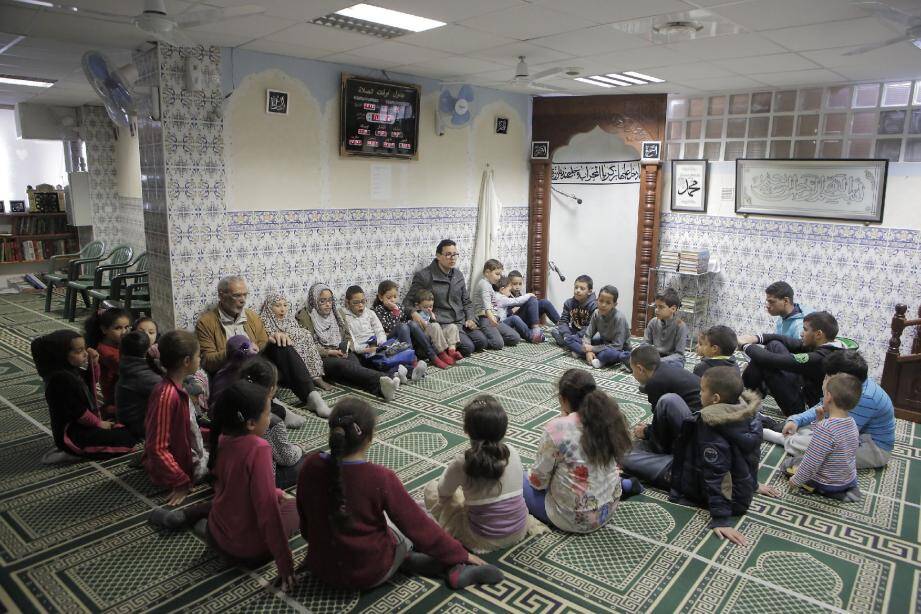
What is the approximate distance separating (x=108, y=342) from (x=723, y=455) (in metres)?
3.91

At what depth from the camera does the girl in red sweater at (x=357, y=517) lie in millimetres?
2410

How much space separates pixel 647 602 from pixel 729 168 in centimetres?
552

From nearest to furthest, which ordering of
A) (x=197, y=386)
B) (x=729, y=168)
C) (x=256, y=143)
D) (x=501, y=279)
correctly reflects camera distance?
(x=197, y=386) < (x=256, y=143) < (x=729, y=168) < (x=501, y=279)

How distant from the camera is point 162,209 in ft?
16.1

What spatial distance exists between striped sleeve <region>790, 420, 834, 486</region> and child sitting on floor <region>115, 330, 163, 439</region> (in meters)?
3.81

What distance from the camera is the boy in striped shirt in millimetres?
3479

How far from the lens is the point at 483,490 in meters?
2.81

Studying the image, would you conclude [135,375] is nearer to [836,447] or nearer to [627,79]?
[836,447]

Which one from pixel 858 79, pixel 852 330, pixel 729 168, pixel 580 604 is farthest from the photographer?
pixel 729 168

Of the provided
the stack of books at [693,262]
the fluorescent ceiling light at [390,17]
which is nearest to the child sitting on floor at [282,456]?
the fluorescent ceiling light at [390,17]

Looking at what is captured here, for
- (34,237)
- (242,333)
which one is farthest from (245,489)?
(34,237)

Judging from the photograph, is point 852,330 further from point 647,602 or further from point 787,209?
point 647,602

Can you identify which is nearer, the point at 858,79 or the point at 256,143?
the point at 256,143

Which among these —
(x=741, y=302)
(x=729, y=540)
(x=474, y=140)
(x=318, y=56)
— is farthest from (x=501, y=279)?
(x=729, y=540)
